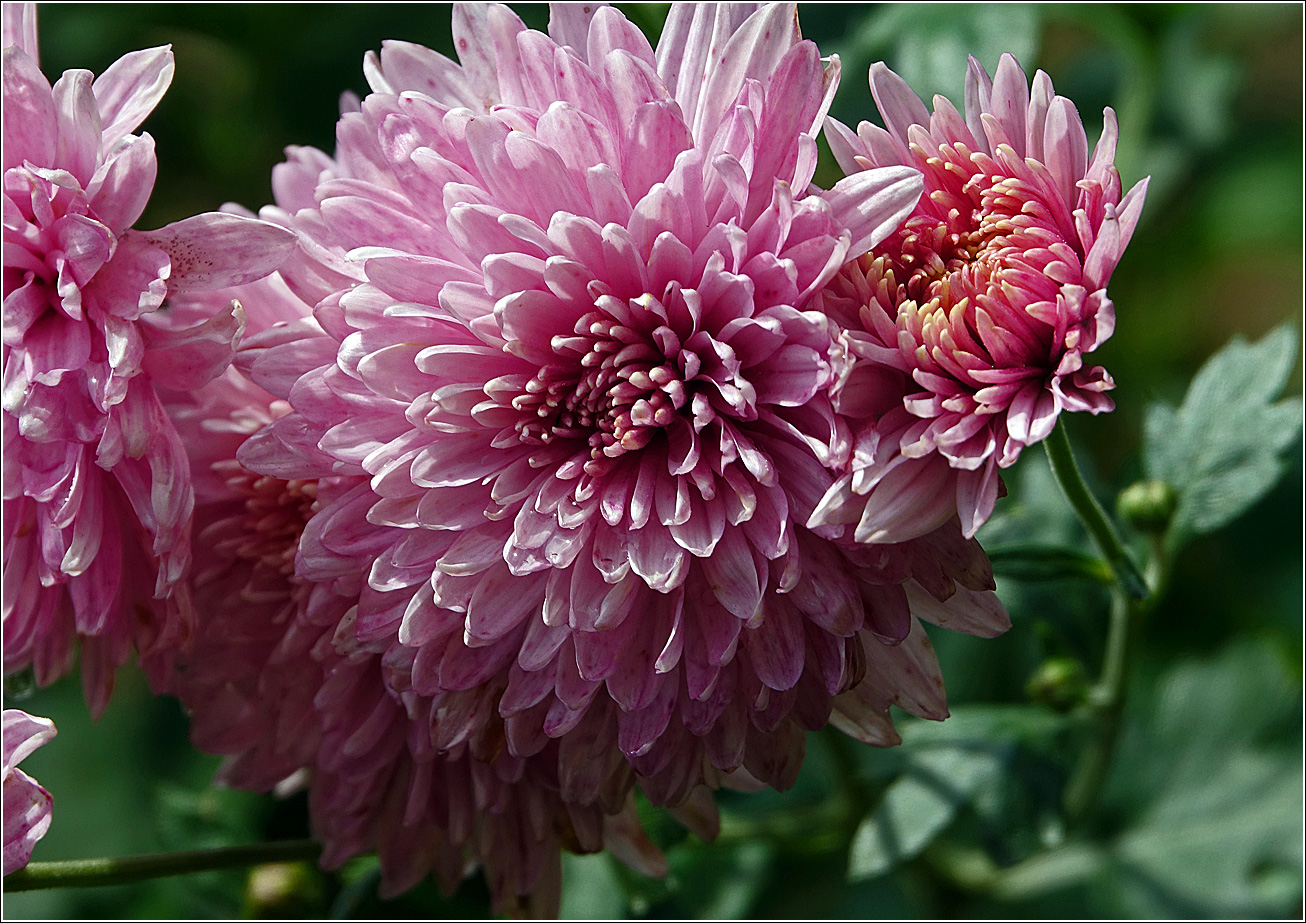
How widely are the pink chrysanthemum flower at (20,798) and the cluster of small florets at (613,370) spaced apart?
0.21 ft

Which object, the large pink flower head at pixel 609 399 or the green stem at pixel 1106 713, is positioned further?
the green stem at pixel 1106 713

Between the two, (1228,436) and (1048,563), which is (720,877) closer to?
(1048,563)

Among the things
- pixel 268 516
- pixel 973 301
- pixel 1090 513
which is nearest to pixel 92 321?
pixel 268 516

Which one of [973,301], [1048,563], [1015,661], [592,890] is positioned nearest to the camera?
[973,301]

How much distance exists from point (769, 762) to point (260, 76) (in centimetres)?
120

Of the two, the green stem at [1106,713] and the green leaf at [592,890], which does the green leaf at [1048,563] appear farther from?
the green leaf at [592,890]

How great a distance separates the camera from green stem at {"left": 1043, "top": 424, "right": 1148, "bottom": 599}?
62 centimetres

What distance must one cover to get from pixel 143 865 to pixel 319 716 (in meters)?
0.15

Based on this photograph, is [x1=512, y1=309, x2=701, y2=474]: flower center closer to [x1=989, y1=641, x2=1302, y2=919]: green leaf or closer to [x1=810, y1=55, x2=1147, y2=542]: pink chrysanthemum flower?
[x1=810, y1=55, x2=1147, y2=542]: pink chrysanthemum flower

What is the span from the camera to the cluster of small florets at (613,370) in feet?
1.82

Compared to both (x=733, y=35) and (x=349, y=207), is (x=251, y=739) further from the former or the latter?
(x=733, y=35)

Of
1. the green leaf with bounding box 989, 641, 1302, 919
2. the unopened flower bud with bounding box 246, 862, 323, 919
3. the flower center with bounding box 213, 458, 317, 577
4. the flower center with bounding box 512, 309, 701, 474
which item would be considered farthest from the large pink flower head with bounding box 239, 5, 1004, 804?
the green leaf with bounding box 989, 641, 1302, 919

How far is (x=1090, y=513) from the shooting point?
27.4 inches

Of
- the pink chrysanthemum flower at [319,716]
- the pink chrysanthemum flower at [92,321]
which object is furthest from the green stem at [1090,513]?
the pink chrysanthemum flower at [92,321]
